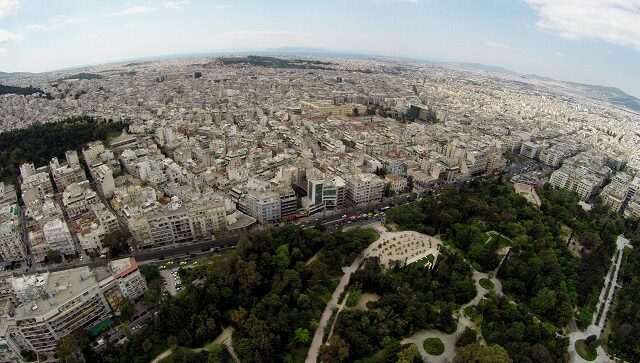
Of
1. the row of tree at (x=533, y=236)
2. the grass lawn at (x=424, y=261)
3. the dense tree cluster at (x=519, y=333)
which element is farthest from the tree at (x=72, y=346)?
the row of tree at (x=533, y=236)

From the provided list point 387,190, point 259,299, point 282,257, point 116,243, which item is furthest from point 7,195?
point 387,190

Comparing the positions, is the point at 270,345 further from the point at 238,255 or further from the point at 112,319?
the point at 112,319

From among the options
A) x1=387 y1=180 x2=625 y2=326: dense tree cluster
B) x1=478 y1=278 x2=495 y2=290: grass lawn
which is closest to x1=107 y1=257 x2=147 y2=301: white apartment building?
x1=387 y1=180 x2=625 y2=326: dense tree cluster

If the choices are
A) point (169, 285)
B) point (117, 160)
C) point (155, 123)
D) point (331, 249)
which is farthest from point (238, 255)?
point (155, 123)

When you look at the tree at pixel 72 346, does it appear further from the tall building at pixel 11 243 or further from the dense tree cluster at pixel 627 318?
the dense tree cluster at pixel 627 318

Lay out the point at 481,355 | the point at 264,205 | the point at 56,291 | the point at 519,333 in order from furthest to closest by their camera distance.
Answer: the point at 264,205, the point at 56,291, the point at 519,333, the point at 481,355

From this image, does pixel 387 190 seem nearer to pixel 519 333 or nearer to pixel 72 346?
pixel 519 333
